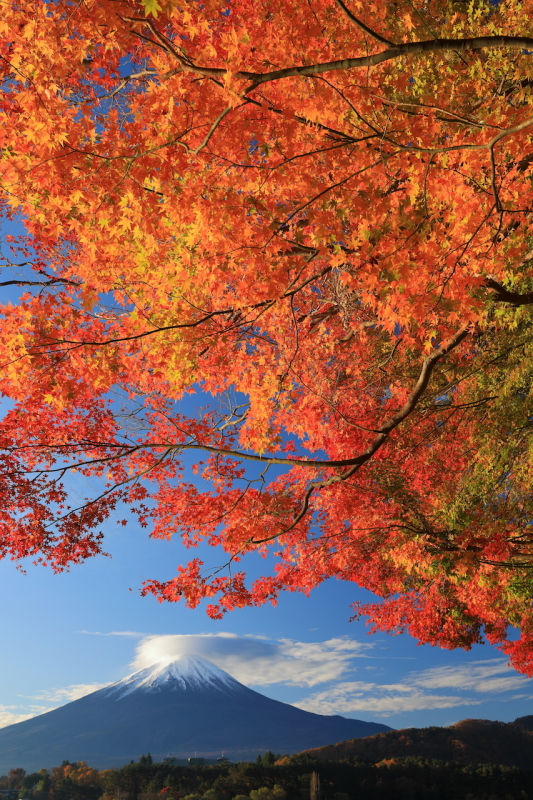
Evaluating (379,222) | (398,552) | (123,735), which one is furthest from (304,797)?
(123,735)

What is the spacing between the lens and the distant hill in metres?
31.6

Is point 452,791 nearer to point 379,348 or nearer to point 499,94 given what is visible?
point 379,348

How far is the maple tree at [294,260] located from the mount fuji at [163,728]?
87.3 metres

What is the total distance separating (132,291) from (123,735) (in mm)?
106963

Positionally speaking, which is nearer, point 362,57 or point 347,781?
point 362,57

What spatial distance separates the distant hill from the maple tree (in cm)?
2739

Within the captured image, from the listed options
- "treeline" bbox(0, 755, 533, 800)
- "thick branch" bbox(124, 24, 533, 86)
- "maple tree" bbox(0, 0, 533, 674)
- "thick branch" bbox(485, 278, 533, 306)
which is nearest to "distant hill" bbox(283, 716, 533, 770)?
"treeline" bbox(0, 755, 533, 800)

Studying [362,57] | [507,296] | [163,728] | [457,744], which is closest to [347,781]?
[457,744]

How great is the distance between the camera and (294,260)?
238 inches

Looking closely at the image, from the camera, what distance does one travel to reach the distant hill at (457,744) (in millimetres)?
31594

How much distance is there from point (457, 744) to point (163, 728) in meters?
79.5

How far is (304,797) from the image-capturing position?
999 inches

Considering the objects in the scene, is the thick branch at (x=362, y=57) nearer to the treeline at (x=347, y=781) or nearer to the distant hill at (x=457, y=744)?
the treeline at (x=347, y=781)

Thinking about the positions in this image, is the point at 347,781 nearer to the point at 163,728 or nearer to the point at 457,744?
the point at 457,744
